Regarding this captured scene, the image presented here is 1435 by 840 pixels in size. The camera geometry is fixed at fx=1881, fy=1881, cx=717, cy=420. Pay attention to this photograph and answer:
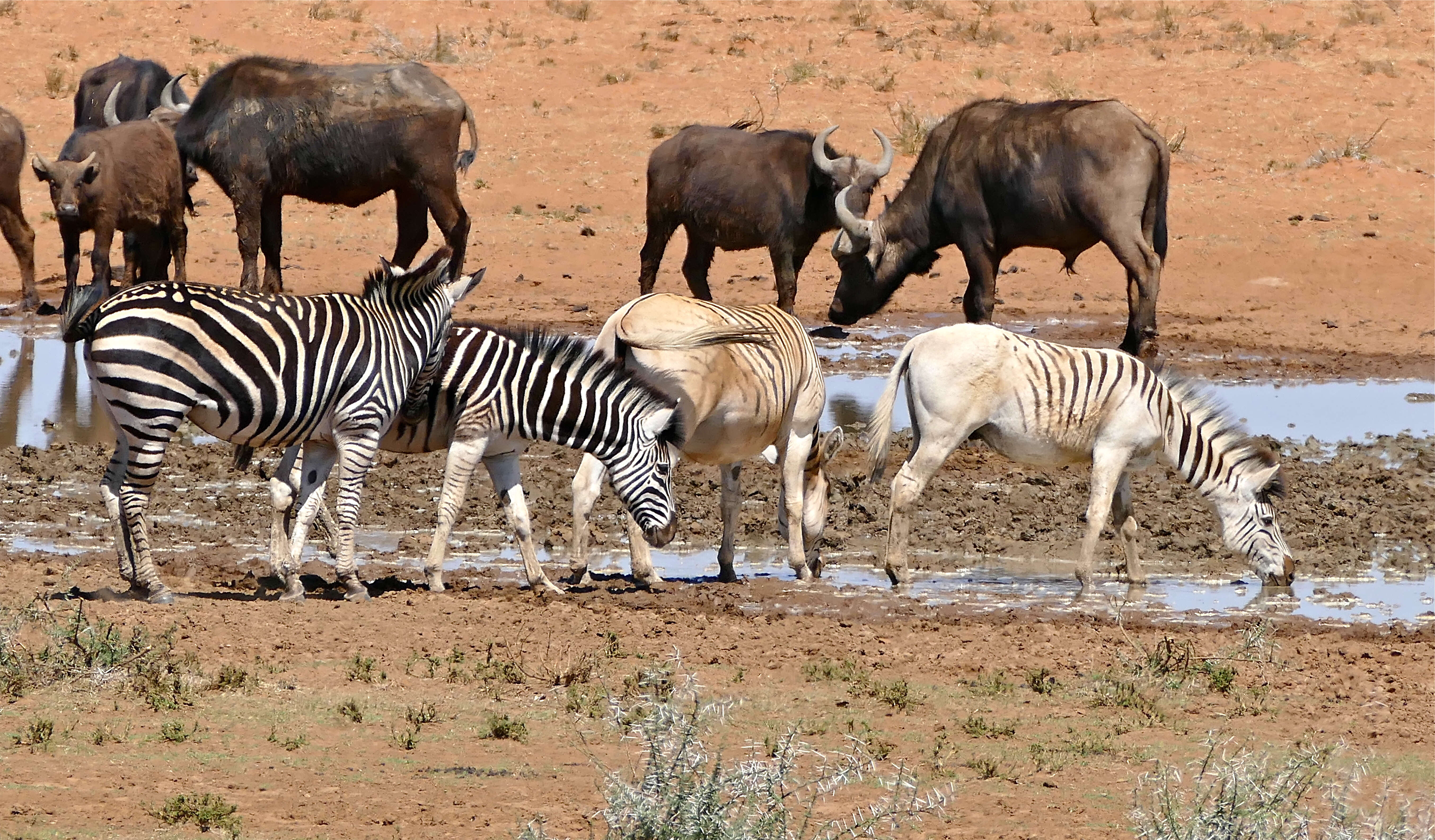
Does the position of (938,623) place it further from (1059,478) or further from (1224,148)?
(1224,148)

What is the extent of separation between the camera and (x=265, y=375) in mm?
8422

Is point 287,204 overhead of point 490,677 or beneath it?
beneath

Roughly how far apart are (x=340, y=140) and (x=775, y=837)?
14.0 m

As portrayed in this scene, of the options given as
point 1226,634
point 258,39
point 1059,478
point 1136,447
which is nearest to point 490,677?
point 1226,634

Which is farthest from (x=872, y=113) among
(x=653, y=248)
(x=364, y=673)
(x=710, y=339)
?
(x=364, y=673)

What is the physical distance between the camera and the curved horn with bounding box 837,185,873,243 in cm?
1692

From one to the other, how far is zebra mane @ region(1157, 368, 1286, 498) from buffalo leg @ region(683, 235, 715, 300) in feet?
29.5

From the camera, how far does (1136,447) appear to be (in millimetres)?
10125

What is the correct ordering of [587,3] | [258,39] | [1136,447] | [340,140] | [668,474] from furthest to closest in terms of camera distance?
1. [587,3]
2. [258,39]
3. [340,140]
4. [1136,447]
5. [668,474]

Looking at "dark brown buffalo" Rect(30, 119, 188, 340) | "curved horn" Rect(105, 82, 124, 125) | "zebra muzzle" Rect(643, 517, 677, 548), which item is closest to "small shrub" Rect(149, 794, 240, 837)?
"zebra muzzle" Rect(643, 517, 677, 548)

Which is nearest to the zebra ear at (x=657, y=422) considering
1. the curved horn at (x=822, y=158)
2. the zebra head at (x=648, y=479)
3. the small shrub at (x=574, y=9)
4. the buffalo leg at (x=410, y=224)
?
the zebra head at (x=648, y=479)

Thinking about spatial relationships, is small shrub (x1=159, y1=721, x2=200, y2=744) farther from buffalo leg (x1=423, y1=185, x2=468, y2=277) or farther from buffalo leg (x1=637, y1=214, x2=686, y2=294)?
buffalo leg (x1=637, y1=214, x2=686, y2=294)

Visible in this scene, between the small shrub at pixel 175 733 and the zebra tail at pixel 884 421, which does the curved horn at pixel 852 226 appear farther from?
the small shrub at pixel 175 733

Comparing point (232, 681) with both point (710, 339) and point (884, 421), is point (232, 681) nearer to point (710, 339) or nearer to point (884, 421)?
point (710, 339)
